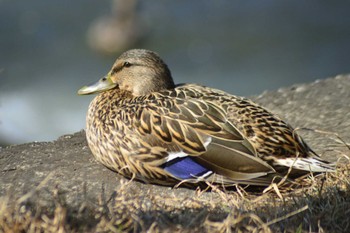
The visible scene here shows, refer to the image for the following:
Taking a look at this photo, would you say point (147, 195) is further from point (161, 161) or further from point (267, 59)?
point (267, 59)

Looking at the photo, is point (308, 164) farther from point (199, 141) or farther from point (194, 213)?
point (194, 213)

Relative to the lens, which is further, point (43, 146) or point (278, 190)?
point (43, 146)

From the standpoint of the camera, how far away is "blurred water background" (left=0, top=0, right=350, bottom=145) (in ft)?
41.7

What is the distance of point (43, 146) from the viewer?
7129 millimetres

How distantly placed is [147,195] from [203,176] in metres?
0.73

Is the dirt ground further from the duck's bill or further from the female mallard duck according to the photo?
the duck's bill

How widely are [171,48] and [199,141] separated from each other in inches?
327

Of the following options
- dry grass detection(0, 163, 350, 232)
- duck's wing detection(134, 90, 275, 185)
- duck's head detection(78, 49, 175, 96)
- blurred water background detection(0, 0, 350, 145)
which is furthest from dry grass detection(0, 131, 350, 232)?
blurred water background detection(0, 0, 350, 145)

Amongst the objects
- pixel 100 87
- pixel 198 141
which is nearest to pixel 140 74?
pixel 100 87

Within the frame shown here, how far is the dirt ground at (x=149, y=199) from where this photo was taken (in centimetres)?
460

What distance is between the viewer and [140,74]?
6.73 m

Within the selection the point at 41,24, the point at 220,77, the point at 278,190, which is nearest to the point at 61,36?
the point at 41,24

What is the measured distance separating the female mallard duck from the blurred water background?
18.8 ft

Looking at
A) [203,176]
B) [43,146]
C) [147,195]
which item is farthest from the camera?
[43,146]
